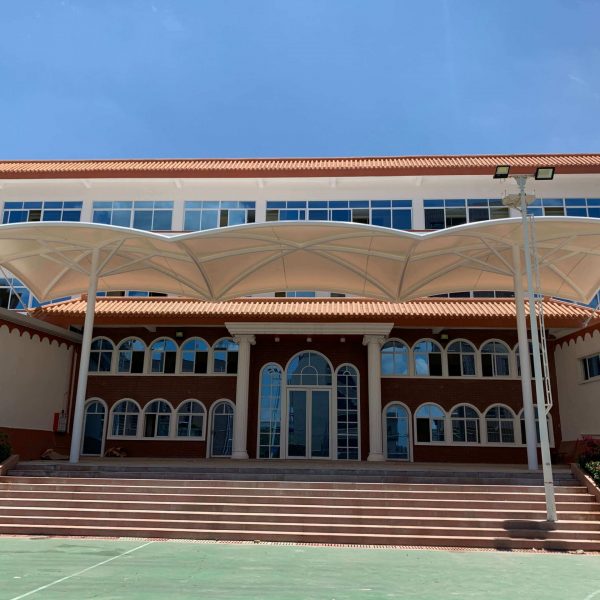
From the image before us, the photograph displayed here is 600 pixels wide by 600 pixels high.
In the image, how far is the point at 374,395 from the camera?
769 inches

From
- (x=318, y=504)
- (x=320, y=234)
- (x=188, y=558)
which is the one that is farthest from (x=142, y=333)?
(x=188, y=558)

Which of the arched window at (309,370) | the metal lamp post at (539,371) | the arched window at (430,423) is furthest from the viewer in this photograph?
the arched window at (309,370)

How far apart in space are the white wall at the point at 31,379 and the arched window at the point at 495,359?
47.7ft

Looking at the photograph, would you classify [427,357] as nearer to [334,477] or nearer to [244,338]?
[244,338]

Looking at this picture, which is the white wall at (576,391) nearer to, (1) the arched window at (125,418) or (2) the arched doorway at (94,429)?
(1) the arched window at (125,418)

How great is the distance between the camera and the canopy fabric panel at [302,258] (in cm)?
1521

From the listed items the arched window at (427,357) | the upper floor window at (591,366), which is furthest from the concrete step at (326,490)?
the arched window at (427,357)

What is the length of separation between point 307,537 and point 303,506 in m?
1.04

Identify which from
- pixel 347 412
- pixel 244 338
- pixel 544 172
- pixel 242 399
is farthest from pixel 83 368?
pixel 544 172

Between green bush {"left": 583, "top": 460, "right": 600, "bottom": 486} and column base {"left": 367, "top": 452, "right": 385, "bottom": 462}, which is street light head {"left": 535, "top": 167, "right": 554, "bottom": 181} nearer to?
green bush {"left": 583, "top": 460, "right": 600, "bottom": 486}

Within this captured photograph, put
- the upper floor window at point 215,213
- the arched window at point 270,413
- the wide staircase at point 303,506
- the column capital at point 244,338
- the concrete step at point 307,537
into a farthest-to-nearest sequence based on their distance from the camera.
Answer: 1. the upper floor window at point 215,213
2. the arched window at point 270,413
3. the column capital at point 244,338
4. the wide staircase at point 303,506
5. the concrete step at point 307,537

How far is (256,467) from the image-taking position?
46.0 feet

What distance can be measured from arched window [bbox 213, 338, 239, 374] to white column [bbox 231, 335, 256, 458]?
889mm

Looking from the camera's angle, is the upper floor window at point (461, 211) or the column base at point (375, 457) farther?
the upper floor window at point (461, 211)
